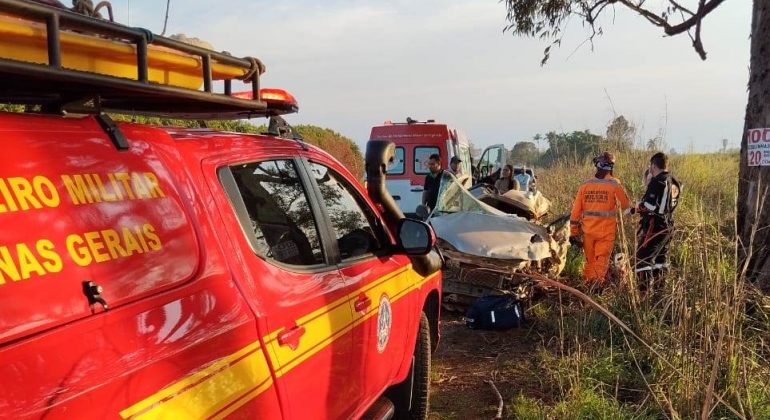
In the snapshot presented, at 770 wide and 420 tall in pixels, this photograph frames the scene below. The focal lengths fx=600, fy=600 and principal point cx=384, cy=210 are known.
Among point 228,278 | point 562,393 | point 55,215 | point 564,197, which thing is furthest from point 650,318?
point 564,197

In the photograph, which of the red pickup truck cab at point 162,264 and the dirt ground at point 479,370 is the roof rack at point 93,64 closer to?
the red pickup truck cab at point 162,264

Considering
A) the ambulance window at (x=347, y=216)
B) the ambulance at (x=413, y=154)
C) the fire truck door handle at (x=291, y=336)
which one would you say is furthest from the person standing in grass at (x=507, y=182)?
the fire truck door handle at (x=291, y=336)

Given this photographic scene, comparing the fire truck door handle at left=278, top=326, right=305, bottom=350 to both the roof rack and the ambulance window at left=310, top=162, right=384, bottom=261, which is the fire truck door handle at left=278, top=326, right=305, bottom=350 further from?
the roof rack

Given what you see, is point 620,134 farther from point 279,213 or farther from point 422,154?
point 279,213

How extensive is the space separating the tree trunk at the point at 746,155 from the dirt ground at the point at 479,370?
194 cm

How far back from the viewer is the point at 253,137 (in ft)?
8.37

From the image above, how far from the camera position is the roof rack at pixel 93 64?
1.47 metres

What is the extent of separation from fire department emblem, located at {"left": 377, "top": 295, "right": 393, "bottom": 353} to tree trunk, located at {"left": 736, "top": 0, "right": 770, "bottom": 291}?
133 inches

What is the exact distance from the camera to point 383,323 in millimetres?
3043

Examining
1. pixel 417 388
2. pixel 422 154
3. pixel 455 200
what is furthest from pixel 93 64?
pixel 422 154

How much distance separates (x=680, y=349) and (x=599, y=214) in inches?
158

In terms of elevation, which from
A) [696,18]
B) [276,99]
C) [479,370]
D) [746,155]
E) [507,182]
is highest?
[696,18]

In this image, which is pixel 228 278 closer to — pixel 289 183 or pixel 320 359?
pixel 320 359

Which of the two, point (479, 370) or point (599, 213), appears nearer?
point (479, 370)
